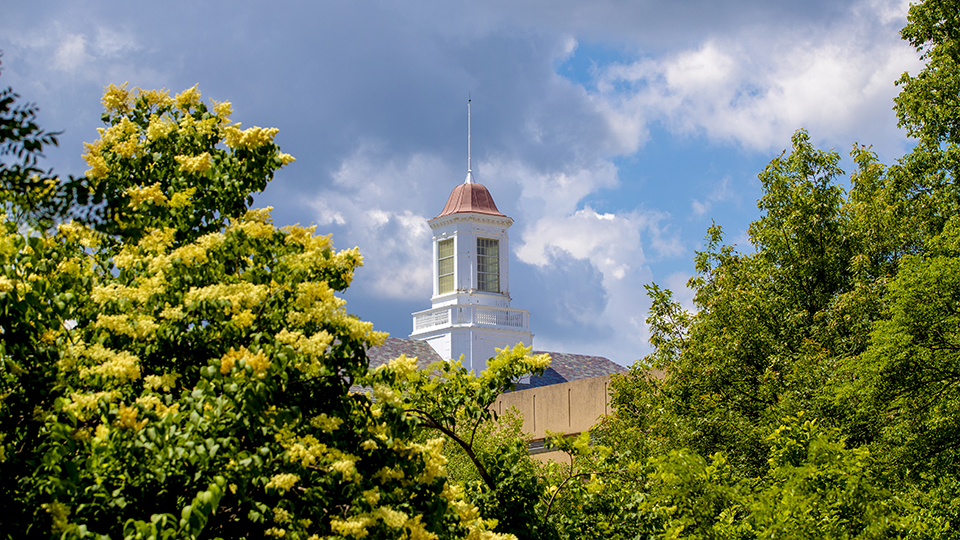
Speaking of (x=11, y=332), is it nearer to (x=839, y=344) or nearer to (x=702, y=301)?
(x=839, y=344)

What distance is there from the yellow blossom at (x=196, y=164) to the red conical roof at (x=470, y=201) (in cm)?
5684

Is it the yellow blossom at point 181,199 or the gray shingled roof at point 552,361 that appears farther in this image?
the gray shingled roof at point 552,361

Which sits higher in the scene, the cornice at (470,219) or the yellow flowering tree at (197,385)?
the cornice at (470,219)

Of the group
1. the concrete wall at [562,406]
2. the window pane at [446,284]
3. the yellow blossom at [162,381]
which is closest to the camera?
the yellow blossom at [162,381]

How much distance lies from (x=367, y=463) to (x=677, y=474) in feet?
22.4

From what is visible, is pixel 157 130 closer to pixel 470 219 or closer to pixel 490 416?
pixel 490 416

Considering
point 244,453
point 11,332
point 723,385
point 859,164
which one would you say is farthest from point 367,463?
point 859,164

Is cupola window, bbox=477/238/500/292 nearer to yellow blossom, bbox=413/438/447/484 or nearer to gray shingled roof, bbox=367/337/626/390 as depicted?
gray shingled roof, bbox=367/337/626/390

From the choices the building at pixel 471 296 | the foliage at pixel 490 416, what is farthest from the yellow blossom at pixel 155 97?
the building at pixel 471 296

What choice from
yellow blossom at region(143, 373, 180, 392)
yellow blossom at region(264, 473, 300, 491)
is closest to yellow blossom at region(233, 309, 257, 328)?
yellow blossom at region(143, 373, 180, 392)

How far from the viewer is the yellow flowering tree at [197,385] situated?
707 cm

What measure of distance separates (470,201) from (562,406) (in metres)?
38.2

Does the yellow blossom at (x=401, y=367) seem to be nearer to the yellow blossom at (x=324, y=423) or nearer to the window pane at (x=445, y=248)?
the yellow blossom at (x=324, y=423)

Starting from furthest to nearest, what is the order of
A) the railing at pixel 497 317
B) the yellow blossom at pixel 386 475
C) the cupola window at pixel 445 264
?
the cupola window at pixel 445 264 → the railing at pixel 497 317 → the yellow blossom at pixel 386 475
